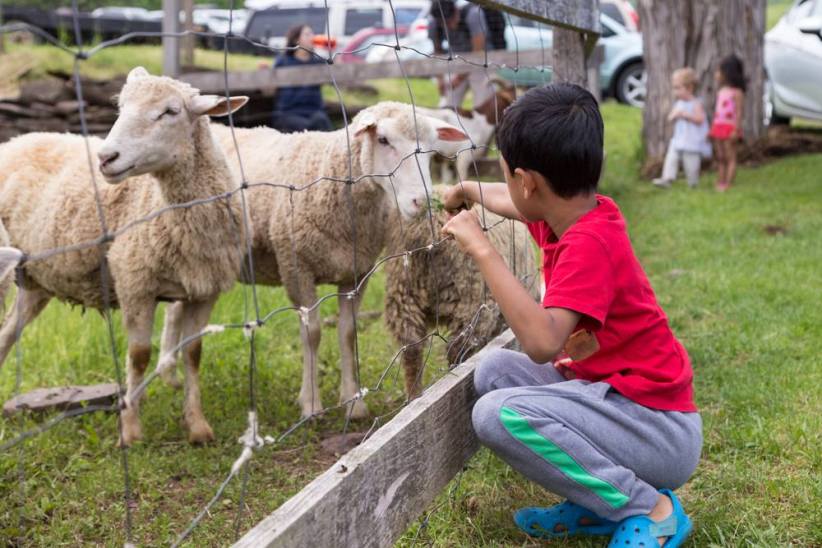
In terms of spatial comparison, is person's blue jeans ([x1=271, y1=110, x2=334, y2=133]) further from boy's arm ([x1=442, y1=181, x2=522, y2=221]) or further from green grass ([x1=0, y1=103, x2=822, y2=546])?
boy's arm ([x1=442, y1=181, x2=522, y2=221])

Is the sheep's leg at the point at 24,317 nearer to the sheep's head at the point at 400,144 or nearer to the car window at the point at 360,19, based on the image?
the sheep's head at the point at 400,144

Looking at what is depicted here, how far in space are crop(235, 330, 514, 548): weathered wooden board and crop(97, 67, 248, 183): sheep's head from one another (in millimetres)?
1420

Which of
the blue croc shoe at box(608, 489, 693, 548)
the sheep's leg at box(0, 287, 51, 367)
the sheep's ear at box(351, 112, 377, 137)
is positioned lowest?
the sheep's leg at box(0, 287, 51, 367)

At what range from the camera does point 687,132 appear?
33.1 feet

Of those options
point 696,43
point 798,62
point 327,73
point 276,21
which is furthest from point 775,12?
point 327,73

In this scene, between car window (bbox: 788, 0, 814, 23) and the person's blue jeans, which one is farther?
car window (bbox: 788, 0, 814, 23)

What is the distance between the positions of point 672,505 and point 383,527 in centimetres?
80

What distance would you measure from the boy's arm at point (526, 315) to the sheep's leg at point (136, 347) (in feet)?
6.79

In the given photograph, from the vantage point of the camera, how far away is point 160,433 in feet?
13.8

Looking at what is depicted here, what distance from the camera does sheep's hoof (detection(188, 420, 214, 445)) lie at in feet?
13.4

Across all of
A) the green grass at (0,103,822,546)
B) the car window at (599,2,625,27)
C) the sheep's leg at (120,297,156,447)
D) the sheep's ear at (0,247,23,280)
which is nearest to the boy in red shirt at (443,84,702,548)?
the green grass at (0,103,822,546)

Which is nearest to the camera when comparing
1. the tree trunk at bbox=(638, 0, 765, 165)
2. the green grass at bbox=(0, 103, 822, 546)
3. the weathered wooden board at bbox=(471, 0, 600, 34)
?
the green grass at bbox=(0, 103, 822, 546)

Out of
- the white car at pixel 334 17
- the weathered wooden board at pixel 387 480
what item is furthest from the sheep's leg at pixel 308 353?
the white car at pixel 334 17

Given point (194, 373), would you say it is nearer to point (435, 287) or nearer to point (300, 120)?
point (435, 287)
